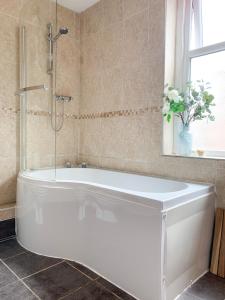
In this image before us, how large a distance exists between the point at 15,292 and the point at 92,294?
0.48 meters

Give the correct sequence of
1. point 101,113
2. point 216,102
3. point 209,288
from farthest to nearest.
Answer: point 101,113
point 216,102
point 209,288

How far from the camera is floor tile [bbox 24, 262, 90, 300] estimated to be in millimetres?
1400

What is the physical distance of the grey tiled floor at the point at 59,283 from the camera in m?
1.38

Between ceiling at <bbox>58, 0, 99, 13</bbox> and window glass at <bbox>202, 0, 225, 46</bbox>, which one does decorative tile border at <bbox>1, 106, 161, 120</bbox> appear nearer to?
window glass at <bbox>202, 0, 225, 46</bbox>

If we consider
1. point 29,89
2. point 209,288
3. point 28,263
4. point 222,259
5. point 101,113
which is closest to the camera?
point 209,288

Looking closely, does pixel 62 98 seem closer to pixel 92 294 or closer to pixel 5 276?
pixel 5 276

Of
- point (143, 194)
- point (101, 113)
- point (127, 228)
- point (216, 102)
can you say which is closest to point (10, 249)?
point (127, 228)

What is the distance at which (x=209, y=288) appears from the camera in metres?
1.49

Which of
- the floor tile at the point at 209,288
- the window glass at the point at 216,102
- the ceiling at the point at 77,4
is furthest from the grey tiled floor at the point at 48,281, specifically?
the ceiling at the point at 77,4

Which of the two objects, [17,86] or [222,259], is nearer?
[222,259]

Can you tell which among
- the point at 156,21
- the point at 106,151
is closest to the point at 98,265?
the point at 106,151

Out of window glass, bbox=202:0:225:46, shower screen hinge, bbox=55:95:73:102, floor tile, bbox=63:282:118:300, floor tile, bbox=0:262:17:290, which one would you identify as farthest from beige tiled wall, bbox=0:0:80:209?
window glass, bbox=202:0:225:46

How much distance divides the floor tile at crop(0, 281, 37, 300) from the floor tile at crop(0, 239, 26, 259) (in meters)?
0.43

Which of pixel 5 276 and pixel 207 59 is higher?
pixel 207 59
